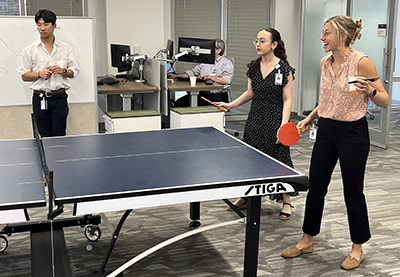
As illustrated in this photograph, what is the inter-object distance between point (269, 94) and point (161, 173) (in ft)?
4.89

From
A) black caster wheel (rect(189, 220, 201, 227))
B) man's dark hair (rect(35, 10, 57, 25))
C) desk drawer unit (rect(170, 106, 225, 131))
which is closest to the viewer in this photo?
black caster wheel (rect(189, 220, 201, 227))

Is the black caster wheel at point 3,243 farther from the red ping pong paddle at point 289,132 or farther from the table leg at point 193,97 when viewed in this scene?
the table leg at point 193,97

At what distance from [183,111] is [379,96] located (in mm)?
3138

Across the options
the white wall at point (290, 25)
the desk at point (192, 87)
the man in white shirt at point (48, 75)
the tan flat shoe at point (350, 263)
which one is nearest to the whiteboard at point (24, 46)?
the man in white shirt at point (48, 75)

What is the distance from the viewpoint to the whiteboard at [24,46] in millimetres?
5164

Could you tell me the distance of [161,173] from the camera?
2576 mm

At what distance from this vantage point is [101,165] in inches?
107

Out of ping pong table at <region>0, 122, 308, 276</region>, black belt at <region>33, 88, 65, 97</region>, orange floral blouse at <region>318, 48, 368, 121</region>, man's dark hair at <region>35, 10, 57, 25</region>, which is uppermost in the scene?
man's dark hair at <region>35, 10, 57, 25</region>

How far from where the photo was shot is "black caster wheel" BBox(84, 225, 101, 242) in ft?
11.4

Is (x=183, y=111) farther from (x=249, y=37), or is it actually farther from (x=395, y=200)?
(x=249, y=37)

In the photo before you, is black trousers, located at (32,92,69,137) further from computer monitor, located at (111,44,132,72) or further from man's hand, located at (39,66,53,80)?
computer monitor, located at (111,44,132,72)

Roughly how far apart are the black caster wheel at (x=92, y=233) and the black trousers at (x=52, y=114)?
5.63 ft

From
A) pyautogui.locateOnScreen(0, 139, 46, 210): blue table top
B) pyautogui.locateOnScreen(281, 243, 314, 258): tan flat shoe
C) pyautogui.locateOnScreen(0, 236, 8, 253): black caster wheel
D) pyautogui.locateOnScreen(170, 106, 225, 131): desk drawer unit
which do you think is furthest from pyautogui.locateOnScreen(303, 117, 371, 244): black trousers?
pyautogui.locateOnScreen(170, 106, 225, 131): desk drawer unit

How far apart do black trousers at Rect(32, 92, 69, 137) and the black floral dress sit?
6.57 feet
